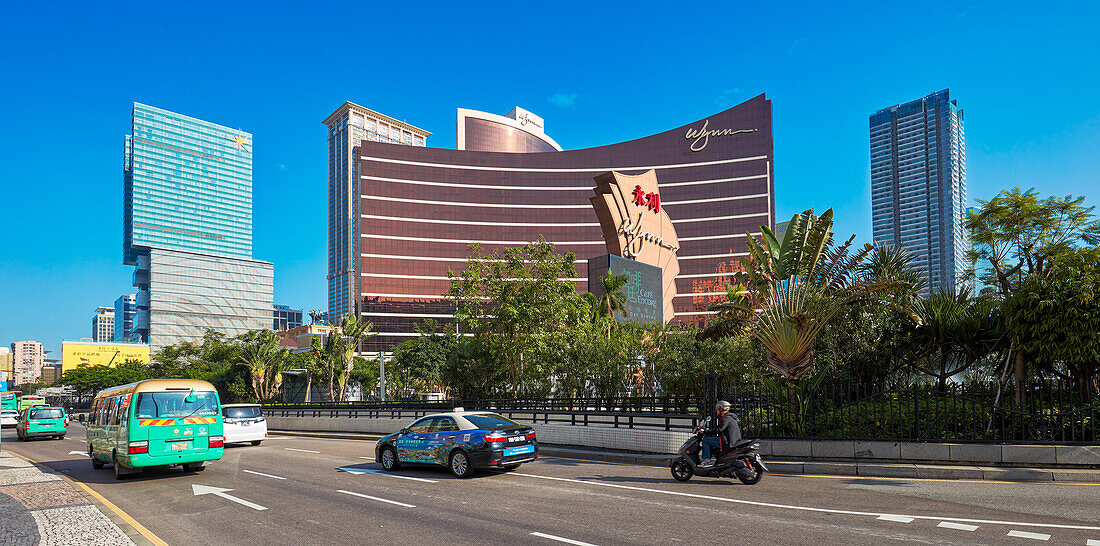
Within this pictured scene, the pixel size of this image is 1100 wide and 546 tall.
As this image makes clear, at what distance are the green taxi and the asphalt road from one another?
67.6ft

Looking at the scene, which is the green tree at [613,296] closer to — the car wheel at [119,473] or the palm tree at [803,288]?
the palm tree at [803,288]

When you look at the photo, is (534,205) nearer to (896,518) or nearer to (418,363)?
(418,363)

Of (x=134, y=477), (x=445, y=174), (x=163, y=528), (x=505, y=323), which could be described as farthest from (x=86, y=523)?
(x=445, y=174)

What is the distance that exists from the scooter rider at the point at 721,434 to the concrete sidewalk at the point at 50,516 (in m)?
9.27

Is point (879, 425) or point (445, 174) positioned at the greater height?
point (445, 174)

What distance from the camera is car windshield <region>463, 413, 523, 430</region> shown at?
1509cm

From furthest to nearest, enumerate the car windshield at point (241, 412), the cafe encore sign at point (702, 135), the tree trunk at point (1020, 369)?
1. the cafe encore sign at point (702, 135)
2. the car windshield at point (241, 412)
3. the tree trunk at point (1020, 369)

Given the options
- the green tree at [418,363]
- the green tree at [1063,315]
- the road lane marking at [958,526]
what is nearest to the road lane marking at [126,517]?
the road lane marking at [958,526]

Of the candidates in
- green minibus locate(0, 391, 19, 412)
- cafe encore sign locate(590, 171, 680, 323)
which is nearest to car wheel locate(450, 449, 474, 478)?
green minibus locate(0, 391, 19, 412)

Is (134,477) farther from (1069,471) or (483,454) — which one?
(1069,471)

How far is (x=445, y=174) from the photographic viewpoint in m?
132

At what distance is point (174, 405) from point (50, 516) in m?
5.41

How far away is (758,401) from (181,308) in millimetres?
205535

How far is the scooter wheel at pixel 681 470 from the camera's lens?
13.2 m
